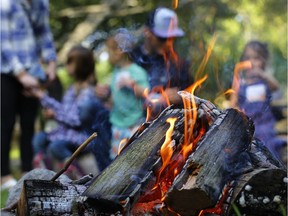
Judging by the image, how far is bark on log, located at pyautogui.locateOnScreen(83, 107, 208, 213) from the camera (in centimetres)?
277

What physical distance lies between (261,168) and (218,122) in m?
0.35

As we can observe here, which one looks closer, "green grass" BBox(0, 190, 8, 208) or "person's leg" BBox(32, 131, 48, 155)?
"green grass" BBox(0, 190, 8, 208)

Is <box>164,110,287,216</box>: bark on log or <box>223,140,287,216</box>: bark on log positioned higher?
<box>164,110,287,216</box>: bark on log

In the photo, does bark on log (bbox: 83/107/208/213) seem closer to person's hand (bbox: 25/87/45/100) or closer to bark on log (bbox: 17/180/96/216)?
bark on log (bbox: 17/180/96/216)

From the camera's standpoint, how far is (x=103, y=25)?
44.1 ft

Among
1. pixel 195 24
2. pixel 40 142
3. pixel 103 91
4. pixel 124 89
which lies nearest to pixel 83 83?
pixel 103 91

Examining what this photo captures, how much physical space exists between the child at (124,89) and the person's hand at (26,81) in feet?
2.56

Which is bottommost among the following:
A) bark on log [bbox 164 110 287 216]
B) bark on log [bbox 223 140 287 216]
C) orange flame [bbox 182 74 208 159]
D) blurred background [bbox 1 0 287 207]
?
blurred background [bbox 1 0 287 207]

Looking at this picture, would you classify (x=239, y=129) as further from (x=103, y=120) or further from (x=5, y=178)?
(x=5, y=178)

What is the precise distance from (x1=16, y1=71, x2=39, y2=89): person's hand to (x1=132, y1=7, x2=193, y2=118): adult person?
1.18 metres

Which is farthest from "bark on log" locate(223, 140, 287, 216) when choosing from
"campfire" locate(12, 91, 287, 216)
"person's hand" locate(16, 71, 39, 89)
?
"person's hand" locate(16, 71, 39, 89)

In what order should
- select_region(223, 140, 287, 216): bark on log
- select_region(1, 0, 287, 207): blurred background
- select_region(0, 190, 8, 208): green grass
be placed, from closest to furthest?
1. select_region(223, 140, 287, 216): bark on log
2. select_region(0, 190, 8, 208): green grass
3. select_region(1, 0, 287, 207): blurred background

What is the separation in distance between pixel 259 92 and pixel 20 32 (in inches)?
99.7

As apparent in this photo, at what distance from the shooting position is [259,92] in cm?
592
